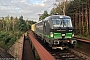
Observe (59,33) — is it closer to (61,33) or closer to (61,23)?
(61,33)

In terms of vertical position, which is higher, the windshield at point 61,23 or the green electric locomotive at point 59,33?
the windshield at point 61,23

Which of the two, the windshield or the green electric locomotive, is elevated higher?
the windshield

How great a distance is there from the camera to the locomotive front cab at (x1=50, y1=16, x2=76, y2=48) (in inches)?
506

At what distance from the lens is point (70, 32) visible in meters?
13.3

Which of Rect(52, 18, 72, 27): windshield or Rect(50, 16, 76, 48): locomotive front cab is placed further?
Rect(52, 18, 72, 27): windshield

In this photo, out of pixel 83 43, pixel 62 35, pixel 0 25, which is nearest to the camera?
pixel 62 35

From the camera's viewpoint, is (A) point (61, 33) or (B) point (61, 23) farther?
(B) point (61, 23)

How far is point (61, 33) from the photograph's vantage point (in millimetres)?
13008

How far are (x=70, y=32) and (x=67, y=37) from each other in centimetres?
48

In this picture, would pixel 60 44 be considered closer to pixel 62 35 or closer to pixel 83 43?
pixel 62 35

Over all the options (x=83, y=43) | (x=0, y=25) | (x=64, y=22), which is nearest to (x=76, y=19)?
(x=83, y=43)

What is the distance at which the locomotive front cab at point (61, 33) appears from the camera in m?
12.9

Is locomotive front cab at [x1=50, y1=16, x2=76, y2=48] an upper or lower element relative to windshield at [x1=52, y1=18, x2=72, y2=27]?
lower

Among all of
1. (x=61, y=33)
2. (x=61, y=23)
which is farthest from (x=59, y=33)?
(x=61, y=23)
